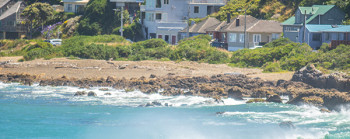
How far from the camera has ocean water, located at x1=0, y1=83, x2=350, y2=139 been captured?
893 inches

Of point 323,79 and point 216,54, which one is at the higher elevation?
point 216,54

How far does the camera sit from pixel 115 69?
143 feet

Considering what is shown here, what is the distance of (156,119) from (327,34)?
32402 millimetres

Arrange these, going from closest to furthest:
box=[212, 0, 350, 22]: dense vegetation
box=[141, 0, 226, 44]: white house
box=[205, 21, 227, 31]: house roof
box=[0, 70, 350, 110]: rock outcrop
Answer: box=[0, 70, 350, 110]: rock outcrop
box=[205, 21, 227, 31]: house roof
box=[212, 0, 350, 22]: dense vegetation
box=[141, 0, 226, 44]: white house

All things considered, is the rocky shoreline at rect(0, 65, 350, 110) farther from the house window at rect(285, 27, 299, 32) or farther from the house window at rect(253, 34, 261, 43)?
the house window at rect(285, 27, 299, 32)

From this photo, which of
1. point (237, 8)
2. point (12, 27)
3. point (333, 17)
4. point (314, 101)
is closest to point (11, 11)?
point (12, 27)

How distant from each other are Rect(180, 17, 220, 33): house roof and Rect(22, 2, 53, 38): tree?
70.3ft

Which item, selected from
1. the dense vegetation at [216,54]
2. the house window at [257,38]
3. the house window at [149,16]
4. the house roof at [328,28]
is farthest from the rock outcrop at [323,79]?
the house window at [149,16]

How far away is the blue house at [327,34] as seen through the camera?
161ft

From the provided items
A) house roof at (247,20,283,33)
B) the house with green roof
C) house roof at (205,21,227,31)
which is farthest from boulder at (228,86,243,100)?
house roof at (205,21,227,31)

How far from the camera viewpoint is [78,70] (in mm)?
43188

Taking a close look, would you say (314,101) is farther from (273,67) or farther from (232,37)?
(232,37)

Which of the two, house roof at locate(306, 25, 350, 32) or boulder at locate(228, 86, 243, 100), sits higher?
house roof at locate(306, 25, 350, 32)

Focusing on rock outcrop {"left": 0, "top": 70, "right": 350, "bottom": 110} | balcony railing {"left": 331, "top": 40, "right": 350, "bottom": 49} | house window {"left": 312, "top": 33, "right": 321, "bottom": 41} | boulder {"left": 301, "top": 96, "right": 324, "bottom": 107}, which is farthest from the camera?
house window {"left": 312, "top": 33, "right": 321, "bottom": 41}
